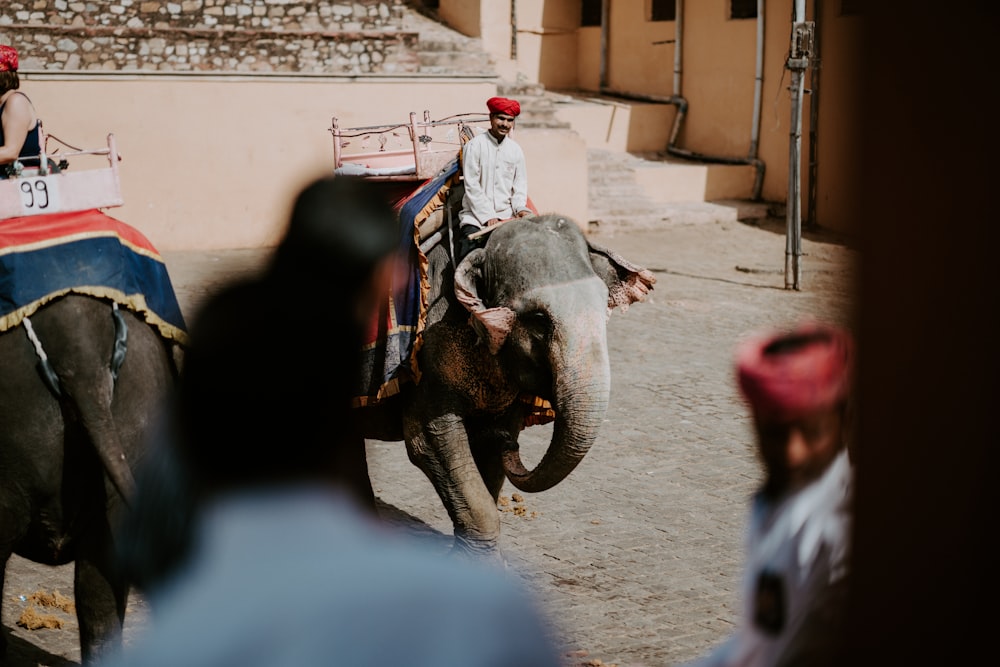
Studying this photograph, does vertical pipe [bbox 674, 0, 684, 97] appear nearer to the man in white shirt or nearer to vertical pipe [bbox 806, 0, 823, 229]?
vertical pipe [bbox 806, 0, 823, 229]

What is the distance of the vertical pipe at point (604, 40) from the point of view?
78.4 feet

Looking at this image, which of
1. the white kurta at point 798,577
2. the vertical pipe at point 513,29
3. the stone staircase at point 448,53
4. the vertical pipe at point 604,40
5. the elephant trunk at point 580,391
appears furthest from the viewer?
the vertical pipe at point 604,40

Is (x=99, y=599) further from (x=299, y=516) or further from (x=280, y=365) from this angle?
(x=299, y=516)

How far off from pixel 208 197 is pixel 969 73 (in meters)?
16.4

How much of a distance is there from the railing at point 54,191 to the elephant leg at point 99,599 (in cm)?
135

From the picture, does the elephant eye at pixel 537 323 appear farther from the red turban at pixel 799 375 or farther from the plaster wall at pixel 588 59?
the plaster wall at pixel 588 59

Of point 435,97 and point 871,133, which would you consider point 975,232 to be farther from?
point 435,97

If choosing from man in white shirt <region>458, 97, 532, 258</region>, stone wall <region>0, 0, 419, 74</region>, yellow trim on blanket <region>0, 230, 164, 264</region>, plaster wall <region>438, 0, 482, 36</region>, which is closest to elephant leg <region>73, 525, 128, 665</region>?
yellow trim on blanket <region>0, 230, 164, 264</region>

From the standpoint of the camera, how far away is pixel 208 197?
16.8 metres

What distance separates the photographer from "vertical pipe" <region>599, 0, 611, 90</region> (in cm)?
2391

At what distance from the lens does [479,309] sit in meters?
5.62

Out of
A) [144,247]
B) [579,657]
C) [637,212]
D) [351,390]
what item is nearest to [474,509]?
[579,657]

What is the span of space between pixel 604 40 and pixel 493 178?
18478 mm

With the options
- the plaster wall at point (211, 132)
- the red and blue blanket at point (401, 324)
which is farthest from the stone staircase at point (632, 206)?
the red and blue blanket at point (401, 324)
